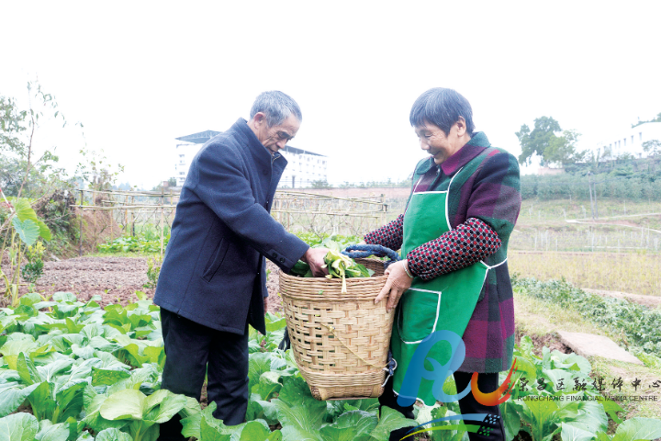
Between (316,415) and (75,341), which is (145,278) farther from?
(316,415)

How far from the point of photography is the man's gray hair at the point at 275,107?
1.66 metres

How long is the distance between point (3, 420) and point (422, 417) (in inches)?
61.1

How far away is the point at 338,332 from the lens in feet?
4.20

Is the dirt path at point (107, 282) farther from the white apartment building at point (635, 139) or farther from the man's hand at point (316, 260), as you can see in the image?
the white apartment building at point (635, 139)

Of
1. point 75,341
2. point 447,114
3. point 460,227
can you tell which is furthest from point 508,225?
point 75,341

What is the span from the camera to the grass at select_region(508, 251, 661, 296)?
604 centimetres

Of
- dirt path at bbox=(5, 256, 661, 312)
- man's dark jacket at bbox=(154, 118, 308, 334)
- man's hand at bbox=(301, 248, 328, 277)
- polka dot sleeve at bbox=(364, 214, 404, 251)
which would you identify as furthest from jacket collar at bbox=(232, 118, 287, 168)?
dirt path at bbox=(5, 256, 661, 312)

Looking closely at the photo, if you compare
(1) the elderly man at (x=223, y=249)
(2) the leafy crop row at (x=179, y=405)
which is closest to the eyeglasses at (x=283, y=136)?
(1) the elderly man at (x=223, y=249)

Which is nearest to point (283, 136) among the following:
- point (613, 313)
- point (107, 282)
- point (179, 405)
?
point (179, 405)

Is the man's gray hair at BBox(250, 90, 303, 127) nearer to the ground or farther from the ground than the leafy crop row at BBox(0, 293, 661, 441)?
farther from the ground

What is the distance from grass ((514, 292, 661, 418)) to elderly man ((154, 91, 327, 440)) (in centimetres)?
177

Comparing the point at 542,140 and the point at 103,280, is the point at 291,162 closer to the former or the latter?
the point at 542,140

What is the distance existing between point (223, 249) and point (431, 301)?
2.61 feet

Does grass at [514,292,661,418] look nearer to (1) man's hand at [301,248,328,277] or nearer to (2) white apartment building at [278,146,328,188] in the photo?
(1) man's hand at [301,248,328,277]
